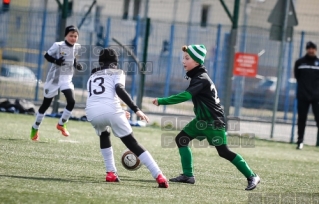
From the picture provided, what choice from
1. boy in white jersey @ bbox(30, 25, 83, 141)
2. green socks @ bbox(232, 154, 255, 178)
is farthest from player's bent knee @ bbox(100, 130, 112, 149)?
boy in white jersey @ bbox(30, 25, 83, 141)

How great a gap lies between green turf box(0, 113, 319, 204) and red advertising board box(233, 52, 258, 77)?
3422mm

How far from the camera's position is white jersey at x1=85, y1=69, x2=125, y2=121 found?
8.97 m

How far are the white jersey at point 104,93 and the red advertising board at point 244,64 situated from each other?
34.1 feet

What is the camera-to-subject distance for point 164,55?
20844 mm

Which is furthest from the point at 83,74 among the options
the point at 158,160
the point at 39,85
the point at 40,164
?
the point at 40,164

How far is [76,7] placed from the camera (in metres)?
36.2

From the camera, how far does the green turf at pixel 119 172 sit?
8.09 meters

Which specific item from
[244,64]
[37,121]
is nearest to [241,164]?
[37,121]

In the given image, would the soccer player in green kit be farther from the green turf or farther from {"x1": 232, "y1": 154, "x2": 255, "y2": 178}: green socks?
the green turf

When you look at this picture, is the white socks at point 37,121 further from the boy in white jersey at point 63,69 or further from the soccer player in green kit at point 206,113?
the soccer player in green kit at point 206,113

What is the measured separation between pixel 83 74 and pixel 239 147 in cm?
700

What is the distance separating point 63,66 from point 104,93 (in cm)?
513

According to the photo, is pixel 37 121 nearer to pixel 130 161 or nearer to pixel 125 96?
pixel 130 161

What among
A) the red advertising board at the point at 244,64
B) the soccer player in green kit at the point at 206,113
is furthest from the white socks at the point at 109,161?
the red advertising board at the point at 244,64
